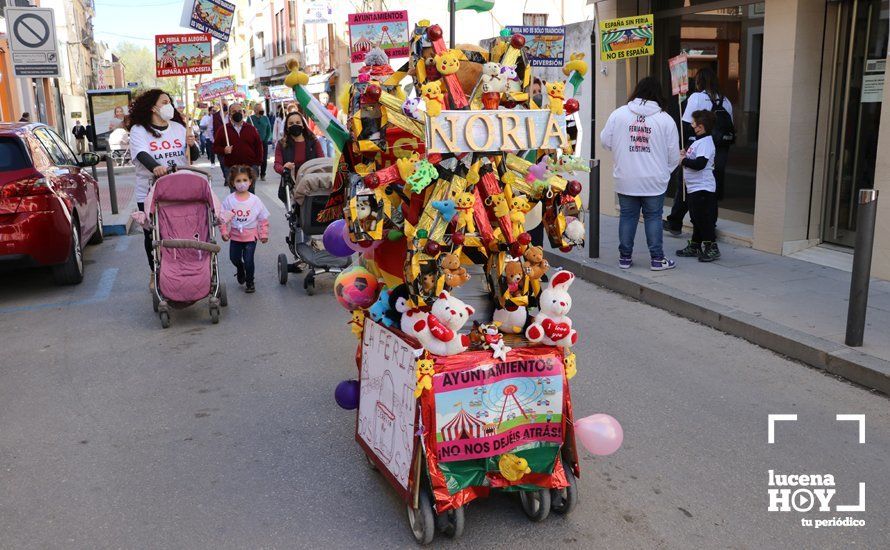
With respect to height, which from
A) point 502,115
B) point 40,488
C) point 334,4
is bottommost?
point 40,488

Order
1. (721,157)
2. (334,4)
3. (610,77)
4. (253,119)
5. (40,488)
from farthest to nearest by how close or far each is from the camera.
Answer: (334,4) → (253,119) → (610,77) → (721,157) → (40,488)

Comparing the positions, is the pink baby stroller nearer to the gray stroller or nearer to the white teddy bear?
the gray stroller

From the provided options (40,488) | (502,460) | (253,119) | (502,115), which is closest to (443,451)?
(502,460)

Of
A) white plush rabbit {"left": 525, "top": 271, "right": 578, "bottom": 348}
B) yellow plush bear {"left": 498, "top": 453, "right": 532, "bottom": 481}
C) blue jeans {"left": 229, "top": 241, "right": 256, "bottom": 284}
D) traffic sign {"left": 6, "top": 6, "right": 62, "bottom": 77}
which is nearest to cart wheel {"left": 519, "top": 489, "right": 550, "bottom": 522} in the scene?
yellow plush bear {"left": 498, "top": 453, "right": 532, "bottom": 481}

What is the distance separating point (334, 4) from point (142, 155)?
2784cm

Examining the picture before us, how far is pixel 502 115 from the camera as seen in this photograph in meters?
3.52

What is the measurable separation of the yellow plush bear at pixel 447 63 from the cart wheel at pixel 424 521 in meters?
1.87

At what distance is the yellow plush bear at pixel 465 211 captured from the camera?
11.3 ft

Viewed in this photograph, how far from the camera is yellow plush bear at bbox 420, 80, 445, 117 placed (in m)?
3.35

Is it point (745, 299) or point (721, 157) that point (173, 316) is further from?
point (721, 157)

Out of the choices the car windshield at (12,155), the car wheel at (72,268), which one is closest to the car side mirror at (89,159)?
the car wheel at (72,268)

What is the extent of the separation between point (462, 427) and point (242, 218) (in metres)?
5.18

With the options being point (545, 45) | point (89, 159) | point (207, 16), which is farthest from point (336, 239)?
point (207, 16)

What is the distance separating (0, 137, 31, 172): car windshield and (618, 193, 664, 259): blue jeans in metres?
6.38
